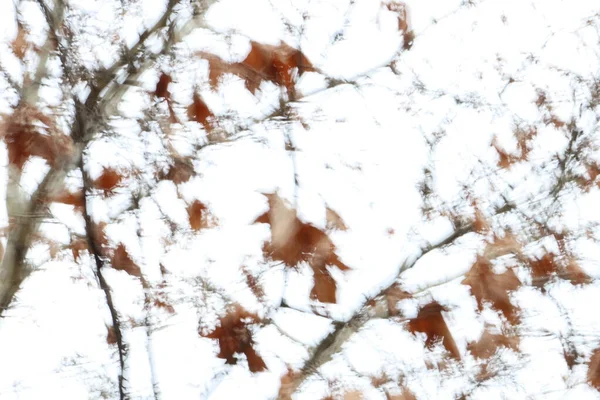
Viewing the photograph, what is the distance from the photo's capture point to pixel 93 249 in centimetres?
282

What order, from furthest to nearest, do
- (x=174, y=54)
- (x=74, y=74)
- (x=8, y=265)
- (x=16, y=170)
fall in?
1. (x=174, y=54)
2. (x=74, y=74)
3. (x=8, y=265)
4. (x=16, y=170)

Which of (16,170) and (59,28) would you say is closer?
(16,170)

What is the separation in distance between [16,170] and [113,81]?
931mm

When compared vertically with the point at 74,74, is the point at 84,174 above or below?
below

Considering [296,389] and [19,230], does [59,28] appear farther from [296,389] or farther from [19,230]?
[296,389]

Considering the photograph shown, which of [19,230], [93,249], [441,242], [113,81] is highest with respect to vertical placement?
[113,81]

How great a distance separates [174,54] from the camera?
134 inches

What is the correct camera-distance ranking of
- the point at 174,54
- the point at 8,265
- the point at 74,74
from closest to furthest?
the point at 8,265, the point at 74,74, the point at 174,54

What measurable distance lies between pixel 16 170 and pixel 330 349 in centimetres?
238

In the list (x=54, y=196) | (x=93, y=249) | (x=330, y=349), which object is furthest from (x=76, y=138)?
(x=330, y=349)

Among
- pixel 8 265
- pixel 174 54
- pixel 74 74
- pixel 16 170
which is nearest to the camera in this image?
pixel 16 170

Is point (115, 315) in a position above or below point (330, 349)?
above

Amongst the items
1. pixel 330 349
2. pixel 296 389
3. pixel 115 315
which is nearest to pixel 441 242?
pixel 330 349

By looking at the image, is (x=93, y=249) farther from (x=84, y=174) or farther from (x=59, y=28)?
(x=59, y=28)
